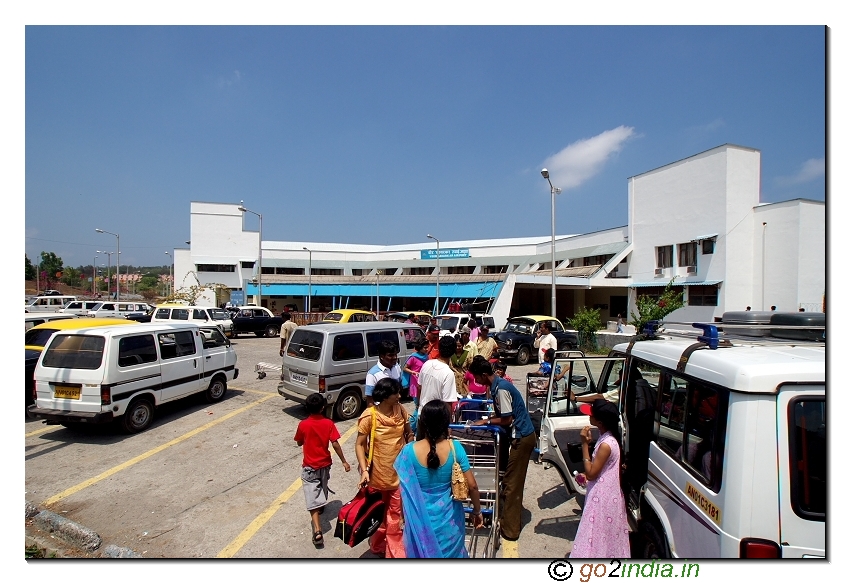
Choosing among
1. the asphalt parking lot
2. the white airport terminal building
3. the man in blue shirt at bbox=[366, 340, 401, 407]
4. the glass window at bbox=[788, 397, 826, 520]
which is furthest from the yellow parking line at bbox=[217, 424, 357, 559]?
the white airport terminal building

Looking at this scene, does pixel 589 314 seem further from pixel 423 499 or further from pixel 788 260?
pixel 423 499

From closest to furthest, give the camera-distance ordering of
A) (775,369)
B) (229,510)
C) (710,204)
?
1. (775,369)
2. (229,510)
3. (710,204)

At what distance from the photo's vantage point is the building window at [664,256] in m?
25.2

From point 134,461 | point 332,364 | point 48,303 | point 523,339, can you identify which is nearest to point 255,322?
point 48,303

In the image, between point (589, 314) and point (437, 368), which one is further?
point (589, 314)

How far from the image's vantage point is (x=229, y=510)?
4.65m

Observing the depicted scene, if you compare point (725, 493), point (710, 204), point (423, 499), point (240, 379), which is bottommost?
point (240, 379)

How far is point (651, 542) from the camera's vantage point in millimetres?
2900

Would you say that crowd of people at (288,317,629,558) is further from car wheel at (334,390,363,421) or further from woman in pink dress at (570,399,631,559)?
car wheel at (334,390,363,421)

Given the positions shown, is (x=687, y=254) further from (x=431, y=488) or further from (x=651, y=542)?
(x=431, y=488)

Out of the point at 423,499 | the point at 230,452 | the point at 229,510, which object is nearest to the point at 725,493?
the point at 423,499

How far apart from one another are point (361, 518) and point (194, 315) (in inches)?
774

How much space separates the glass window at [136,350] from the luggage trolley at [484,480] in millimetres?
5740

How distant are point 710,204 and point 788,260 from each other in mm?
4470
